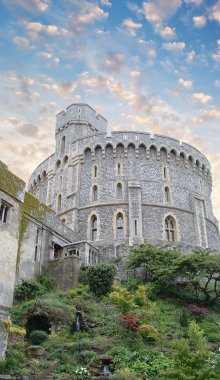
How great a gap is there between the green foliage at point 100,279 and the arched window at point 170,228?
11.3m

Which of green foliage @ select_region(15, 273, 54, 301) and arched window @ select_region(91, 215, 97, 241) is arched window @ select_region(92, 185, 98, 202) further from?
green foliage @ select_region(15, 273, 54, 301)

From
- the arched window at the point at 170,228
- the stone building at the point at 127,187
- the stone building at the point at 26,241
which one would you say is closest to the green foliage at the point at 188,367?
the stone building at the point at 26,241

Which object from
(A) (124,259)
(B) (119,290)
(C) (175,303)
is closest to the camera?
(B) (119,290)

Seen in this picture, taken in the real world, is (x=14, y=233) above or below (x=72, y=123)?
below

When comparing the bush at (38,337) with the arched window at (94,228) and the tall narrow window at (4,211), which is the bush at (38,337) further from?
the arched window at (94,228)

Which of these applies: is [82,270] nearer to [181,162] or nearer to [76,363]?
[76,363]

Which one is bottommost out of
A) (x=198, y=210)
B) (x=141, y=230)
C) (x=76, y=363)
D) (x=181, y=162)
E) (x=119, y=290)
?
(x=76, y=363)

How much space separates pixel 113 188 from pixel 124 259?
915 centimetres

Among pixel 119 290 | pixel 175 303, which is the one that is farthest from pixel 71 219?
pixel 119 290

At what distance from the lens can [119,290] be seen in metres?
21.5

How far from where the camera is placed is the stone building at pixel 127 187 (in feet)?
120

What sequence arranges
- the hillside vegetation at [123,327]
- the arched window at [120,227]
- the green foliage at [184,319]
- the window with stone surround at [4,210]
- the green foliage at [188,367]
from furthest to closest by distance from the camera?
the arched window at [120,227]
the window with stone surround at [4,210]
the green foliage at [184,319]
the hillside vegetation at [123,327]
the green foliage at [188,367]

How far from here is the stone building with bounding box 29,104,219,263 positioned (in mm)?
36500

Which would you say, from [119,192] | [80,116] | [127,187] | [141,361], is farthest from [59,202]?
[141,361]
